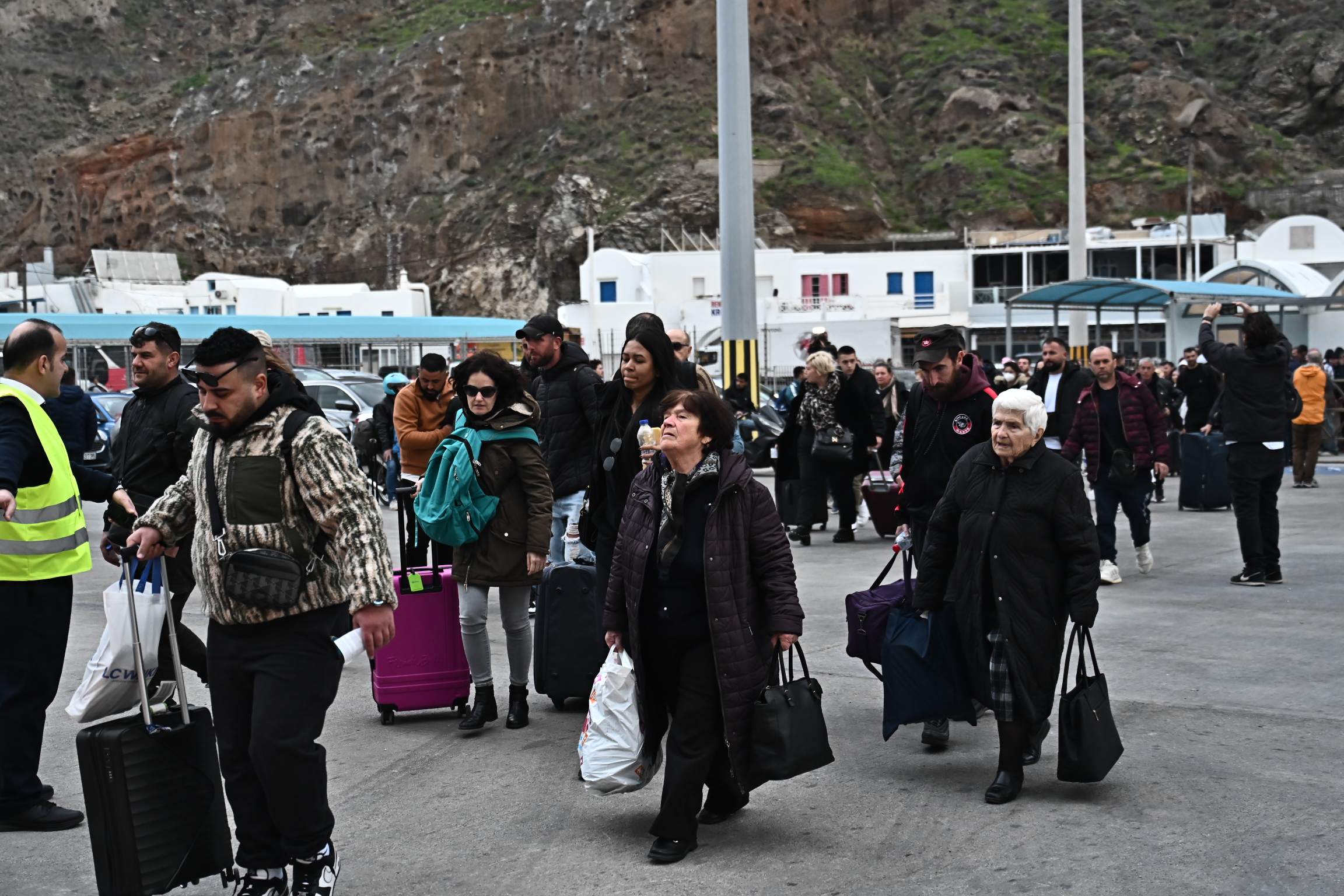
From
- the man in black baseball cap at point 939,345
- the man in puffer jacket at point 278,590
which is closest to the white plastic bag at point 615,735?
the man in puffer jacket at point 278,590

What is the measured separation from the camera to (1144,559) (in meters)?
10.6

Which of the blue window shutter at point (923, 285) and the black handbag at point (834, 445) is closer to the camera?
the black handbag at point (834, 445)

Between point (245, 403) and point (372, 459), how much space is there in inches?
506

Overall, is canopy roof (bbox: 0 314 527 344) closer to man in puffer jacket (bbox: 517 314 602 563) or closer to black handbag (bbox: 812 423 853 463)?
black handbag (bbox: 812 423 853 463)

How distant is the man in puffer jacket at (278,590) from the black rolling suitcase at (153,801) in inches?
3.6

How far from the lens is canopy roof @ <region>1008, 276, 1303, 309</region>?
19.5 m

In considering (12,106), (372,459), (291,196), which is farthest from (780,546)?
(12,106)

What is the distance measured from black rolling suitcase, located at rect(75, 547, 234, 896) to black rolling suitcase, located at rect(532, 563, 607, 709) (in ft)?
7.79

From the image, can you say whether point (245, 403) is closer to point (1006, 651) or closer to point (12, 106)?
point (1006, 651)

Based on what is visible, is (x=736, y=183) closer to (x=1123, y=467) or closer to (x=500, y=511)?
(x=1123, y=467)

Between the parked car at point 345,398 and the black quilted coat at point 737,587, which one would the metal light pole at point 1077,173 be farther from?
the black quilted coat at point 737,587

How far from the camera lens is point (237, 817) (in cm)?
403

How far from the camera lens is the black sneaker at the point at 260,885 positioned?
158 inches

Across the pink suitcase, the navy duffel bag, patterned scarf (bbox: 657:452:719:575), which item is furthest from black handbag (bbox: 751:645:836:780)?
the pink suitcase
